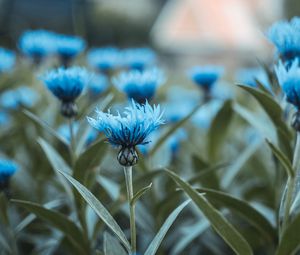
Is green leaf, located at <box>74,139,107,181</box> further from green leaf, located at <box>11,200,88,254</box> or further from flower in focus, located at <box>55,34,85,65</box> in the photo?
flower in focus, located at <box>55,34,85,65</box>

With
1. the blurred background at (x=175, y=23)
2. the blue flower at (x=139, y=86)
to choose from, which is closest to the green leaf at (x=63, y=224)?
the blue flower at (x=139, y=86)

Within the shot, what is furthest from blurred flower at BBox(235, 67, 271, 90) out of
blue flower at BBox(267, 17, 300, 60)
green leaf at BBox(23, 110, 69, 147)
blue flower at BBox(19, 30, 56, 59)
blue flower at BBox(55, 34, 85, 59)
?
blue flower at BBox(19, 30, 56, 59)

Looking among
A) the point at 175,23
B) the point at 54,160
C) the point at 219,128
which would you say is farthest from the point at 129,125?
the point at 175,23

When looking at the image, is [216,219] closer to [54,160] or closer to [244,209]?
[244,209]

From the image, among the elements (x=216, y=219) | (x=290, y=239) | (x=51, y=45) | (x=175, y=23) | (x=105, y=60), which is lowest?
(x=290, y=239)

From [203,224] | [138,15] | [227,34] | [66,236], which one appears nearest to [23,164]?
[66,236]

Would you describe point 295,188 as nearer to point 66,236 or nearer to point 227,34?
point 66,236

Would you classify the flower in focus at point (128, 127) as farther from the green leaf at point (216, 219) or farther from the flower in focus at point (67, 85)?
the flower in focus at point (67, 85)
